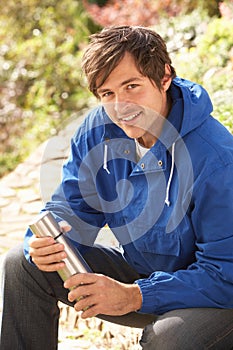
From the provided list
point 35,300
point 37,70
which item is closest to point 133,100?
point 35,300

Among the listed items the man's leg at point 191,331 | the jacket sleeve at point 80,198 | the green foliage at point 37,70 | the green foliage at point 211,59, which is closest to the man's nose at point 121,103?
the jacket sleeve at point 80,198

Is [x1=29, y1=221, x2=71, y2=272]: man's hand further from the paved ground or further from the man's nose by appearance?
the paved ground

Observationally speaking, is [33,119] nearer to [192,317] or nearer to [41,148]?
[41,148]

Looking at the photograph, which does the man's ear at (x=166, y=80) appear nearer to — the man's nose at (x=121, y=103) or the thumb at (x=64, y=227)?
the man's nose at (x=121, y=103)

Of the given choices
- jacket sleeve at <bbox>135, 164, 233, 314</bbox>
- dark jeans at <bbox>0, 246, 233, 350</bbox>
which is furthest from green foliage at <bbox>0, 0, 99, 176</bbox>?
jacket sleeve at <bbox>135, 164, 233, 314</bbox>

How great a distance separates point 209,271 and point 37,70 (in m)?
7.12

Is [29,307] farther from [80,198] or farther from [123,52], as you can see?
[123,52]

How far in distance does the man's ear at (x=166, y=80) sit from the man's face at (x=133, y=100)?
0.04 ft

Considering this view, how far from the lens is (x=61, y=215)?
271 cm

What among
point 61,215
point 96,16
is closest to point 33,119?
point 96,16

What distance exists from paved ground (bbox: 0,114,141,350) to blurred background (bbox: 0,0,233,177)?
1.15m

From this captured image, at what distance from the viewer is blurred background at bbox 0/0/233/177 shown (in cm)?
655

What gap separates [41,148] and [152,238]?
459 cm

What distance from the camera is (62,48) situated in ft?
30.1
